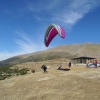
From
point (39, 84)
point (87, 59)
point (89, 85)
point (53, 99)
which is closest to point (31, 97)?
point (53, 99)

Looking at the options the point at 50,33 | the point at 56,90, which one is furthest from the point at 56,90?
the point at 50,33

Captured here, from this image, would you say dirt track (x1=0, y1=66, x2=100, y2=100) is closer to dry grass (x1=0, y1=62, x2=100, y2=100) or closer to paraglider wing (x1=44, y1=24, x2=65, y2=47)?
dry grass (x1=0, y1=62, x2=100, y2=100)

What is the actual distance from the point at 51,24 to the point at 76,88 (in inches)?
444

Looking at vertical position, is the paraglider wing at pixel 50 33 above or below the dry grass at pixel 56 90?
above

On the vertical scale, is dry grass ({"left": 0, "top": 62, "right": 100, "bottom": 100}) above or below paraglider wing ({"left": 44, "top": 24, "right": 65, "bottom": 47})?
below

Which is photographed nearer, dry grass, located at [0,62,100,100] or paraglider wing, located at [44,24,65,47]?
dry grass, located at [0,62,100,100]

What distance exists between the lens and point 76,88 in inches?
1010

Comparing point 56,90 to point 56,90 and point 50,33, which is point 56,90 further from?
point 50,33

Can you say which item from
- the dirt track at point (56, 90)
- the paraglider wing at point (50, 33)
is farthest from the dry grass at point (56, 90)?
the paraglider wing at point (50, 33)

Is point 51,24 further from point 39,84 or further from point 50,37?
point 39,84

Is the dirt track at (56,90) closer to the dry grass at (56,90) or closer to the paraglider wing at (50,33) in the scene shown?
the dry grass at (56,90)

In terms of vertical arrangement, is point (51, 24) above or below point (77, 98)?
above

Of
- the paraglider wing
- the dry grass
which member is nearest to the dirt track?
the dry grass

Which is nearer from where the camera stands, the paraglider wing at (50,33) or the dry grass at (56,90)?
the dry grass at (56,90)
